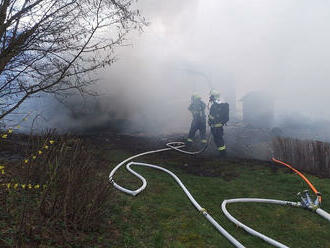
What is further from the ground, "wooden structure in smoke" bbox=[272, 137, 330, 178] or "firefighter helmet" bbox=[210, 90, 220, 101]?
"firefighter helmet" bbox=[210, 90, 220, 101]

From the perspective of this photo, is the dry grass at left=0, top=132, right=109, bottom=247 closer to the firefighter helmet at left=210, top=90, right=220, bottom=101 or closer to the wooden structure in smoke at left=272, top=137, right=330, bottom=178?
the wooden structure in smoke at left=272, top=137, right=330, bottom=178

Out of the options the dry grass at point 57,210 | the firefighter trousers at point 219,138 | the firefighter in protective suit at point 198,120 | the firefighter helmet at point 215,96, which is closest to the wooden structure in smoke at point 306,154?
the firefighter trousers at point 219,138

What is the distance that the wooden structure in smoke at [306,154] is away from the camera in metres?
6.00

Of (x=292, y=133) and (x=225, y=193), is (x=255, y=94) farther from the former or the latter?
(x=225, y=193)

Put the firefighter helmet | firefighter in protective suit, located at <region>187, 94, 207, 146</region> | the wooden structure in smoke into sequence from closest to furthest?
the wooden structure in smoke < the firefighter helmet < firefighter in protective suit, located at <region>187, 94, 207, 146</region>

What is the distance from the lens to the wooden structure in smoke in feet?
19.7

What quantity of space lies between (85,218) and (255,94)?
1231 cm

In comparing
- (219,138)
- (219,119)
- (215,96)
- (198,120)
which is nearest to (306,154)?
(219,138)

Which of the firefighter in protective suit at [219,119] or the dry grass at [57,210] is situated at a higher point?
the firefighter in protective suit at [219,119]

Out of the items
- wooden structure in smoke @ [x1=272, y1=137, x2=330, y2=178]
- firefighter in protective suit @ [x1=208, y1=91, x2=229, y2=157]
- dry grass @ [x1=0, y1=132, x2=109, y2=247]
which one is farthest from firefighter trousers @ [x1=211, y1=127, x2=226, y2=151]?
dry grass @ [x1=0, y1=132, x2=109, y2=247]

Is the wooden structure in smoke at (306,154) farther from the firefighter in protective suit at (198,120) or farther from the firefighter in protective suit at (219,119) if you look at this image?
the firefighter in protective suit at (198,120)

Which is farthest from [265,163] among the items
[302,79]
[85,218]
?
[302,79]

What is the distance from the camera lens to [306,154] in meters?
6.29

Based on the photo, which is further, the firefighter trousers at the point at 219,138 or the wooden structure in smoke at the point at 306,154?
the firefighter trousers at the point at 219,138
